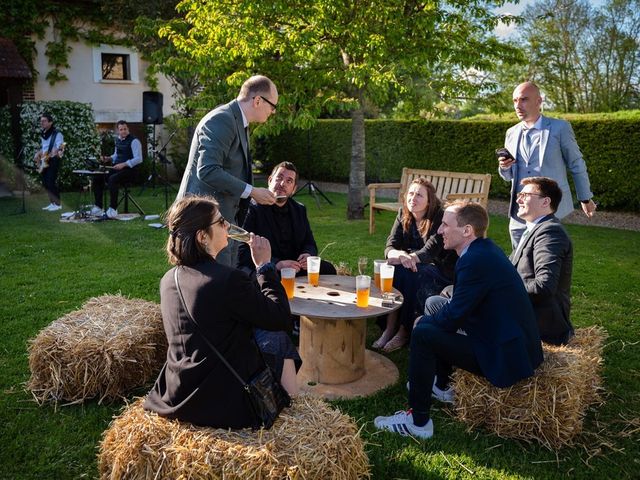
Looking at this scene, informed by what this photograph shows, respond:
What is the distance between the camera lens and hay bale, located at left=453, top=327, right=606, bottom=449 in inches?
137

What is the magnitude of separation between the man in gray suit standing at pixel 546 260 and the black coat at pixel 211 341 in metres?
1.91

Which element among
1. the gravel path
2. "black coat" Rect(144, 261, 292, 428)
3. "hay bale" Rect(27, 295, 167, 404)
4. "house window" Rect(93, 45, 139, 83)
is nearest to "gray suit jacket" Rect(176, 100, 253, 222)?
"hay bale" Rect(27, 295, 167, 404)

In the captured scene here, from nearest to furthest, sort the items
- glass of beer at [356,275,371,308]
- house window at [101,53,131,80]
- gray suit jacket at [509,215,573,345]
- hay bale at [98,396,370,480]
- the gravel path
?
hay bale at [98,396,370,480], gray suit jacket at [509,215,573,345], glass of beer at [356,275,371,308], the gravel path, house window at [101,53,131,80]

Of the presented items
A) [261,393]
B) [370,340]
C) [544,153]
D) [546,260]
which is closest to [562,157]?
[544,153]

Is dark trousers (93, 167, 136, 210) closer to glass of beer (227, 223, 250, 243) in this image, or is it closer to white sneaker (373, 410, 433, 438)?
glass of beer (227, 223, 250, 243)

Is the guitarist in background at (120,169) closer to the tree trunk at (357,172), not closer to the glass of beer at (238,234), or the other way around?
the tree trunk at (357,172)

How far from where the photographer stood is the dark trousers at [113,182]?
11.5 m

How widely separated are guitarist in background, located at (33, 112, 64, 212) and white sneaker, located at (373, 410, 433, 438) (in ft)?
34.2

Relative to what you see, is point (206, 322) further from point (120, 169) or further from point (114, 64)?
point (114, 64)

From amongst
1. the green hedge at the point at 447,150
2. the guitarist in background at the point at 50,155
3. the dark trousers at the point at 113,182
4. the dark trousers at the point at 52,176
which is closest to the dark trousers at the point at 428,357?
the dark trousers at the point at 113,182

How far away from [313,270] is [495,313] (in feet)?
5.53

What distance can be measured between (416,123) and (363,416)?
1204cm

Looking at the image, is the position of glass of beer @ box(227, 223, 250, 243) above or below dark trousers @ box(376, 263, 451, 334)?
above

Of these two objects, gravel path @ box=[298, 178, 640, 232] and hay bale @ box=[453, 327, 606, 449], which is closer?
hay bale @ box=[453, 327, 606, 449]
